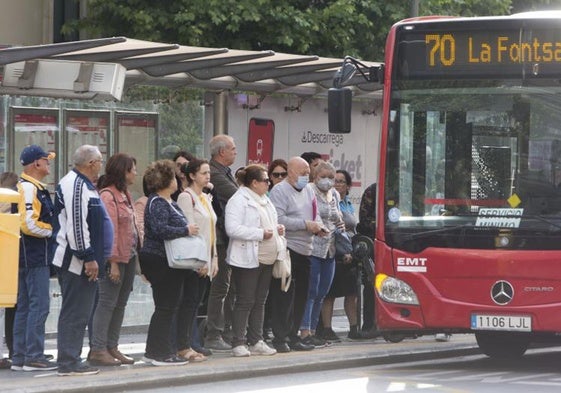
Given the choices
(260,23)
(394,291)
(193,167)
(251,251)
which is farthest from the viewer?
(260,23)

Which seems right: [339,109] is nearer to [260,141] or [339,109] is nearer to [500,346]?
[500,346]

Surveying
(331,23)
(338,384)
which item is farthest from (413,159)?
(331,23)

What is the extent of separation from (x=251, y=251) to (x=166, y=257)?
3.67ft

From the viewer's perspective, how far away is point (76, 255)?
11.8 meters

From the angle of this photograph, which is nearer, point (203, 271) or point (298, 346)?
point (203, 271)

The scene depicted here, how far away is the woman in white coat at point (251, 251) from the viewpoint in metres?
13.7

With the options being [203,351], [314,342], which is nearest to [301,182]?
[314,342]

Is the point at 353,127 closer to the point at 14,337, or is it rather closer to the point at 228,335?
the point at 228,335

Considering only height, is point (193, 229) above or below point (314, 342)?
above

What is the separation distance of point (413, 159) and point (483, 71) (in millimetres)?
989

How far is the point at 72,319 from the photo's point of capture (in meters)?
12.0

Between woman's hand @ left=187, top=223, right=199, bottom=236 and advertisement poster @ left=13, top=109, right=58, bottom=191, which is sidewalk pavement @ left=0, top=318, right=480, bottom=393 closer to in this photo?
woman's hand @ left=187, top=223, right=199, bottom=236

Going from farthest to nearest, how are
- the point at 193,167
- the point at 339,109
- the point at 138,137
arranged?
the point at 138,137, the point at 339,109, the point at 193,167

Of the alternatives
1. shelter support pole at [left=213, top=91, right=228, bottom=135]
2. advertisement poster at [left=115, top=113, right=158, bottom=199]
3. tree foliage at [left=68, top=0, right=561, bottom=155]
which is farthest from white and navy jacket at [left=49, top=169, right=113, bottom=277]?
tree foliage at [left=68, top=0, right=561, bottom=155]
